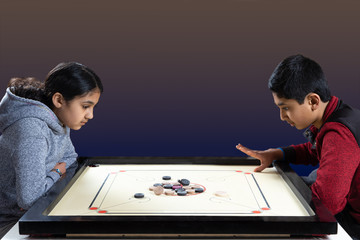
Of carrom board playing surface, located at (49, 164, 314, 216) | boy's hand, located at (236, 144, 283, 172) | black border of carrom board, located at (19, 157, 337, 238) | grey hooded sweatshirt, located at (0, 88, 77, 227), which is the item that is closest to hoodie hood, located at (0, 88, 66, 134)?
grey hooded sweatshirt, located at (0, 88, 77, 227)

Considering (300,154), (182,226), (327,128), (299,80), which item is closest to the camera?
(182,226)

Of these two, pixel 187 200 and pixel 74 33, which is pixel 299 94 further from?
pixel 74 33

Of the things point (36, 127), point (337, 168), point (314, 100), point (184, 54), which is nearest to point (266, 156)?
point (314, 100)

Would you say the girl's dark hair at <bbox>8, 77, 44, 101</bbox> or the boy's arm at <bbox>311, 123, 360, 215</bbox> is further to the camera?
the girl's dark hair at <bbox>8, 77, 44, 101</bbox>

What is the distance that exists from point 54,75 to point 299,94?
3.42 feet

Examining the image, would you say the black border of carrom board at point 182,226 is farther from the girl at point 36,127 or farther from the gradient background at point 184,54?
the gradient background at point 184,54

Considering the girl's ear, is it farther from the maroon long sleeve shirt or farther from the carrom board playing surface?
the maroon long sleeve shirt

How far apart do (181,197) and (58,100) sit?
717 millimetres

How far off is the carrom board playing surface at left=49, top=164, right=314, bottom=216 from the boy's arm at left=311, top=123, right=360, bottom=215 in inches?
4.5

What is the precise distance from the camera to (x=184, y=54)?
298 centimetres

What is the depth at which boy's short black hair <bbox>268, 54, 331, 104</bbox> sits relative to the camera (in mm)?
1841

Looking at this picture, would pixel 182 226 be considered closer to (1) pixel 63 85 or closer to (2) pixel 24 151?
(2) pixel 24 151

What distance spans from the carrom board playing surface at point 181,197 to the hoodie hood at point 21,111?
30cm

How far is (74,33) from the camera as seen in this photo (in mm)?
2953
